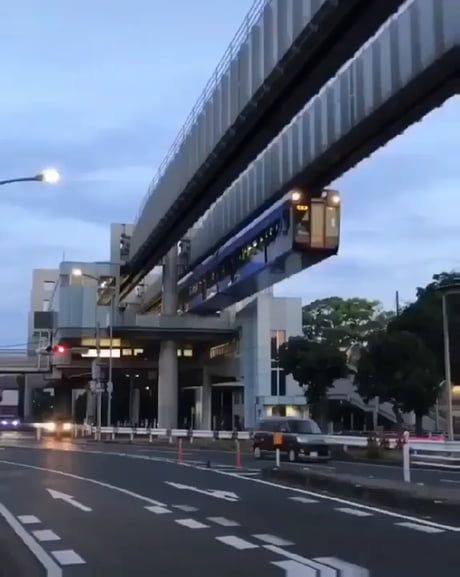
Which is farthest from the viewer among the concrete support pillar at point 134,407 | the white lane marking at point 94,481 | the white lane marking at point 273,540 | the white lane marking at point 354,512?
the concrete support pillar at point 134,407

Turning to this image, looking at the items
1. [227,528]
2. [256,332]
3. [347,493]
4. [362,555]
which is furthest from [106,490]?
[256,332]

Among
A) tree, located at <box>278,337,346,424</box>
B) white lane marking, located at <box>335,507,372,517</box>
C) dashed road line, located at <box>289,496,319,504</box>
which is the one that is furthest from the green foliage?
white lane marking, located at <box>335,507,372,517</box>

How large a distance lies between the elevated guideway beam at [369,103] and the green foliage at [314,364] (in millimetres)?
17350

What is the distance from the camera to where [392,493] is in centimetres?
1719

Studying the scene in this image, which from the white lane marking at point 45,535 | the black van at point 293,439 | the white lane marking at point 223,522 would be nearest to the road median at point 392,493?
the white lane marking at point 223,522

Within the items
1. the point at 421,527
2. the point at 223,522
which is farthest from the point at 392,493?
the point at 223,522

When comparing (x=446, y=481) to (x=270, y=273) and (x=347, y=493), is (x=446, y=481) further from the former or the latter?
(x=270, y=273)

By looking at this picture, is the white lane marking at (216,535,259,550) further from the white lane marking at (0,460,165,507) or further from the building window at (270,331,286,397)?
the building window at (270,331,286,397)

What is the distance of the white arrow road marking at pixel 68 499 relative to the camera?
17766 millimetres

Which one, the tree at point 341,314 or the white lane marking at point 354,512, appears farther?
the tree at point 341,314

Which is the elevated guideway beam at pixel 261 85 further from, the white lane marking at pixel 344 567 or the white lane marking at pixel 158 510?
the white lane marking at pixel 344 567

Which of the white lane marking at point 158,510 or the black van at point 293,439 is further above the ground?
the black van at point 293,439

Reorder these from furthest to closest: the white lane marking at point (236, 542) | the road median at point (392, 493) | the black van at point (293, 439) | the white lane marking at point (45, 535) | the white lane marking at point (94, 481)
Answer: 1. the black van at point (293, 439)
2. the white lane marking at point (94, 481)
3. the road median at point (392, 493)
4. the white lane marking at point (45, 535)
5. the white lane marking at point (236, 542)

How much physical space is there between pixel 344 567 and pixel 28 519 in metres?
7.46
